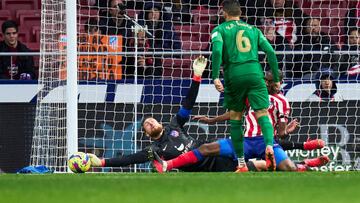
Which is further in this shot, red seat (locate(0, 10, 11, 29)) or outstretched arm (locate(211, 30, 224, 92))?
red seat (locate(0, 10, 11, 29))

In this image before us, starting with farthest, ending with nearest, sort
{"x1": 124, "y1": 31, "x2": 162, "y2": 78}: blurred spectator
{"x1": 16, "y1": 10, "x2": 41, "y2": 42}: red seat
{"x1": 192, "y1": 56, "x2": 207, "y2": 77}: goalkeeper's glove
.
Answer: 1. {"x1": 16, "y1": 10, "x2": 41, "y2": 42}: red seat
2. {"x1": 124, "y1": 31, "x2": 162, "y2": 78}: blurred spectator
3. {"x1": 192, "y1": 56, "x2": 207, "y2": 77}: goalkeeper's glove

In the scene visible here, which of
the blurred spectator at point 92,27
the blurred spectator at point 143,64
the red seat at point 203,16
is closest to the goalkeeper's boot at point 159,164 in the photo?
the blurred spectator at point 143,64

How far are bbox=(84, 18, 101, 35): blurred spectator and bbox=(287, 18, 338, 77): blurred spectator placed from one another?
2.68 m

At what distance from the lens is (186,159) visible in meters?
12.2

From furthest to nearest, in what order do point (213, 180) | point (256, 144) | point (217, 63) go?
point (256, 144) → point (217, 63) → point (213, 180)

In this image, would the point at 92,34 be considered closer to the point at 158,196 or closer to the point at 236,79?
the point at 236,79

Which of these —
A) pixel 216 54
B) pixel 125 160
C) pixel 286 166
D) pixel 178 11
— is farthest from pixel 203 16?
pixel 216 54

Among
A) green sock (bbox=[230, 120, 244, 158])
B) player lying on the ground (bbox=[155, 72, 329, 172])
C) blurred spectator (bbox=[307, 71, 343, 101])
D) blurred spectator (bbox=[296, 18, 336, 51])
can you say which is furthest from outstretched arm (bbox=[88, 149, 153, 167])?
blurred spectator (bbox=[296, 18, 336, 51])

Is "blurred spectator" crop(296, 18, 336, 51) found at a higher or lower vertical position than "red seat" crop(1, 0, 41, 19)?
lower

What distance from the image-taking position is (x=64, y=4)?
1363 cm

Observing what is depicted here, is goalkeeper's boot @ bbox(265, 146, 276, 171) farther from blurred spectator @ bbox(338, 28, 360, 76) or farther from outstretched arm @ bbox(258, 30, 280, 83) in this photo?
blurred spectator @ bbox(338, 28, 360, 76)

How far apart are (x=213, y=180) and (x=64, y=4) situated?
5594 mm

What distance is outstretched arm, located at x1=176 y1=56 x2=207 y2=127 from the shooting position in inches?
489

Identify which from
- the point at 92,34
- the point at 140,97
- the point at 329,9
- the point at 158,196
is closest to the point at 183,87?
the point at 140,97
